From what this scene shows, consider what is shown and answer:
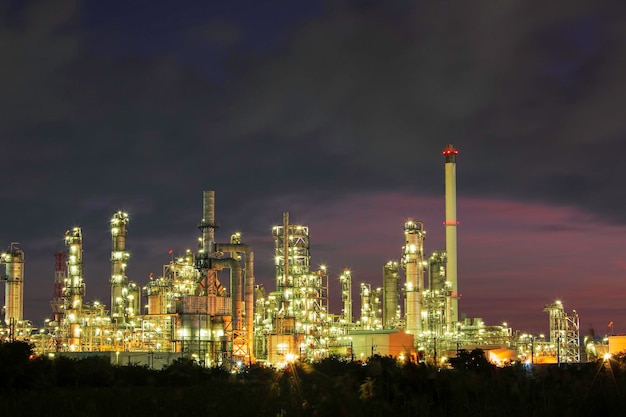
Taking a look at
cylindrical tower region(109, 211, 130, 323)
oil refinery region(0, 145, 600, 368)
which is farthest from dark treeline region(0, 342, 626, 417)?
cylindrical tower region(109, 211, 130, 323)

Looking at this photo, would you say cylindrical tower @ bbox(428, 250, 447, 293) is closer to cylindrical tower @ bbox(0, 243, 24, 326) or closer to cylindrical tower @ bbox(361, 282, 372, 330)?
cylindrical tower @ bbox(361, 282, 372, 330)

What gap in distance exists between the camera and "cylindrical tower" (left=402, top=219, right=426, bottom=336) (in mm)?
113000

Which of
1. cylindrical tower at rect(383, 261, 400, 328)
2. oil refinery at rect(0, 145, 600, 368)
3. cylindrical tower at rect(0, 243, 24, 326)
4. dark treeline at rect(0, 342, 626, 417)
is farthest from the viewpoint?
cylindrical tower at rect(383, 261, 400, 328)

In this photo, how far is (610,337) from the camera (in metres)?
114

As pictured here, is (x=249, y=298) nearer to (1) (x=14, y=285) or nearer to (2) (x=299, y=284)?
(2) (x=299, y=284)

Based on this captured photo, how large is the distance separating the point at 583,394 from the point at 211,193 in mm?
83608

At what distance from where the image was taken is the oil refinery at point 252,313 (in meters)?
95.9

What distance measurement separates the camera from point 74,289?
11300 centimetres

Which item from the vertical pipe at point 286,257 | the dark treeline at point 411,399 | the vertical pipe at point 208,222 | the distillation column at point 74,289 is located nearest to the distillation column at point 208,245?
the vertical pipe at point 208,222

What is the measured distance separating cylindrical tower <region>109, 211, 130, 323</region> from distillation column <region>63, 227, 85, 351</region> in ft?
13.8

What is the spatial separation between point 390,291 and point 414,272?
79.5 feet

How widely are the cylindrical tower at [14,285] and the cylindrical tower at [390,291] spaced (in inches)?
2121

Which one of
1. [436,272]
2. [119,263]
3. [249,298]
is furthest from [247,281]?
[436,272]

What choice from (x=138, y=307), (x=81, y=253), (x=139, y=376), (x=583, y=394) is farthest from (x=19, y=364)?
(x=138, y=307)
